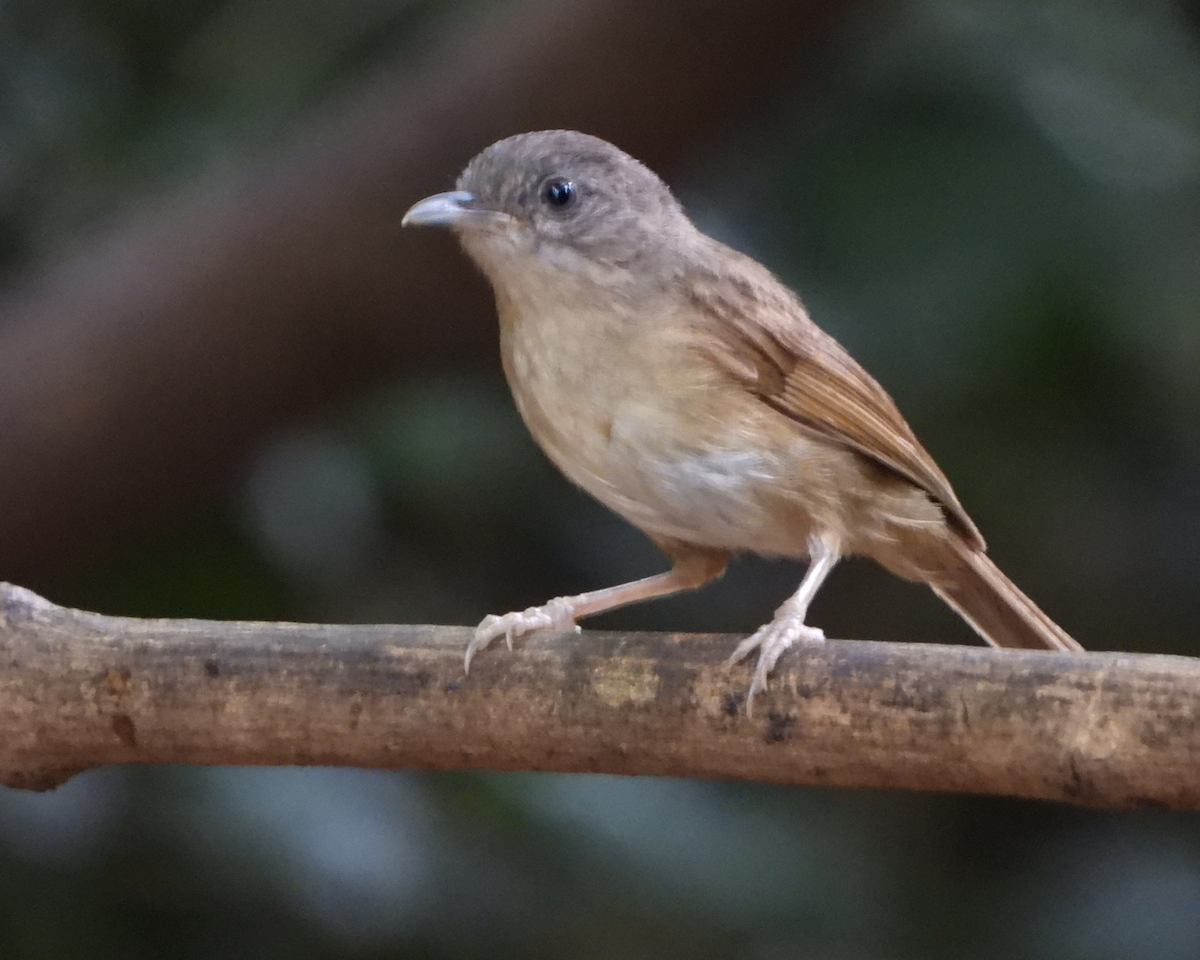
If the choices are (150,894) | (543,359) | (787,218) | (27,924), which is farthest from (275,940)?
(787,218)

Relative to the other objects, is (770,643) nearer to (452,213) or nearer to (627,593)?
(627,593)

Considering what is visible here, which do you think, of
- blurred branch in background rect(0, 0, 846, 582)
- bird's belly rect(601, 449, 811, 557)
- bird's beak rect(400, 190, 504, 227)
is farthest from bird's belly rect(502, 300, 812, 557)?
blurred branch in background rect(0, 0, 846, 582)

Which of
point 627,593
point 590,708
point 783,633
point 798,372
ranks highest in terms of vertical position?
point 798,372

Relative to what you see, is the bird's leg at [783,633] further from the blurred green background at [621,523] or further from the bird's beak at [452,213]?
the blurred green background at [621,523]

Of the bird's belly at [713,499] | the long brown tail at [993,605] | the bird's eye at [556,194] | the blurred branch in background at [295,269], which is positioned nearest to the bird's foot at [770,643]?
the bird's belly at [713,499]

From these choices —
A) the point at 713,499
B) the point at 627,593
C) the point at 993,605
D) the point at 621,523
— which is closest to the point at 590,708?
the point at 713,499

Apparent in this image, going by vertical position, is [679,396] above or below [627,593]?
above

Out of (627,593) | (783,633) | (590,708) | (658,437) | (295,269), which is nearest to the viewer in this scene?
(590,708)

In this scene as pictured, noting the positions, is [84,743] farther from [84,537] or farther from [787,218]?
[787,218]
